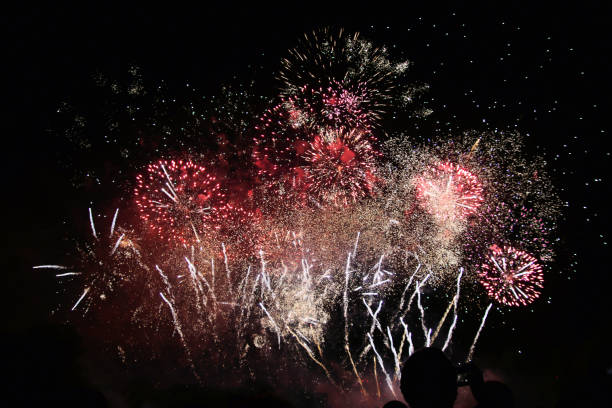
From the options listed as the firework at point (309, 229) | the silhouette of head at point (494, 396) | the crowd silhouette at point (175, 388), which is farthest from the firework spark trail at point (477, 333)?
the silhouette of head at point (494, 396)

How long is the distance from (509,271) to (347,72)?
717 cm

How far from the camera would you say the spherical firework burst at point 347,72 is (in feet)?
20.7

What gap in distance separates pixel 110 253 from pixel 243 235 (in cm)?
422

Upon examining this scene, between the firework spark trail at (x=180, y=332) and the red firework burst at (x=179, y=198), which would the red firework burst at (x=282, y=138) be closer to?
the red firework burst at (x=179, y=198)

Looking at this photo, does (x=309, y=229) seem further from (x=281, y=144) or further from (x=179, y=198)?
(x=179, y=198)

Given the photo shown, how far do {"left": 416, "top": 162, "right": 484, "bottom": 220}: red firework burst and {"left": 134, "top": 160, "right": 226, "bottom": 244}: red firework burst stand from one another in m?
6.16

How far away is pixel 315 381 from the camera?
8703 millimetres

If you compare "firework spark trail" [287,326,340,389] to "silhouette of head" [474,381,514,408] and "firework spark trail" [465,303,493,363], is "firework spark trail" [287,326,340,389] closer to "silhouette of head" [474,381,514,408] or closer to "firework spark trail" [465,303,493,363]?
"firework spark trail" [465,303,493,363]

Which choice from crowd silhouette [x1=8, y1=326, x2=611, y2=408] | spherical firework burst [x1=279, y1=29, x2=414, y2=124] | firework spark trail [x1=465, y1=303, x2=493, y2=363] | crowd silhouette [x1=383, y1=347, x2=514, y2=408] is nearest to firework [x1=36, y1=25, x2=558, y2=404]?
spherical firework burst [x1=279, y1=29, x2=414, y2=124]

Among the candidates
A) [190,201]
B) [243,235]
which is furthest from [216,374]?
[190,201]

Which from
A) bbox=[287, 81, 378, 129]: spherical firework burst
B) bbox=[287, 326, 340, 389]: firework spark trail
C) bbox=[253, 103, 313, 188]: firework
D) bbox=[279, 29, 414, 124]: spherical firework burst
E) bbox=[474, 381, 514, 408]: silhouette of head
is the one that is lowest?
bbox=[287, 326, 340, 389]: firework spark trail

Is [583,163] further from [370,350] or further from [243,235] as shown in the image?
[243,235]

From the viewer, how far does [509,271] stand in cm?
698

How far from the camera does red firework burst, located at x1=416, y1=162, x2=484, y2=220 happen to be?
6824 millimetres
